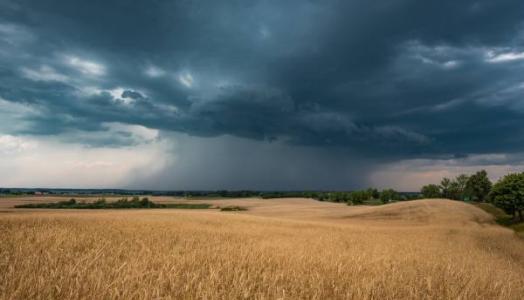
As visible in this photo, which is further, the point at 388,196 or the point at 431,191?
the point at 431,191

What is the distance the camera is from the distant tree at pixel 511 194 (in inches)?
2539

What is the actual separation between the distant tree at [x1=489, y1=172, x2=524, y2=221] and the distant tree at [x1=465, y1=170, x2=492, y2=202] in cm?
5218

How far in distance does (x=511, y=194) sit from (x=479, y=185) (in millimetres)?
59854

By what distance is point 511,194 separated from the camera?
6550cm

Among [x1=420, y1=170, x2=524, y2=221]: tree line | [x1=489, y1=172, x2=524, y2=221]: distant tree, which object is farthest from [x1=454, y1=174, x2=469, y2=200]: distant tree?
[x1=489, y1=172, x2=524, y2=221]: distant tree

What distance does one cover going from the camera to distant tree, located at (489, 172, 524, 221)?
64.5 m

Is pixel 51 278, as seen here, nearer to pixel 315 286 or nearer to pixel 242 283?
pixel 242 283

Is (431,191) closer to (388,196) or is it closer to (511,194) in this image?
(388,196)

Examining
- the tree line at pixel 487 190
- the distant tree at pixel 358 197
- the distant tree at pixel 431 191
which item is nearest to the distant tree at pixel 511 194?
the tree line at pixel 487 190

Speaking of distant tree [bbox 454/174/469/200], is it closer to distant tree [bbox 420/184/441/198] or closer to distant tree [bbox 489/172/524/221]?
distant tree [bbox 420/184/441/198]

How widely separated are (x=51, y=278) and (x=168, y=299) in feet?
6.88

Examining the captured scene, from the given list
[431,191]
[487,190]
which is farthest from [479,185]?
[431,191]

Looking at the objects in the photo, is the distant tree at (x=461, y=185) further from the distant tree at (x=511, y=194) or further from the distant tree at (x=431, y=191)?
the distant tree at (x=511, y=194)

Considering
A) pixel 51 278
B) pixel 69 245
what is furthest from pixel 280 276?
pixel 69 245
